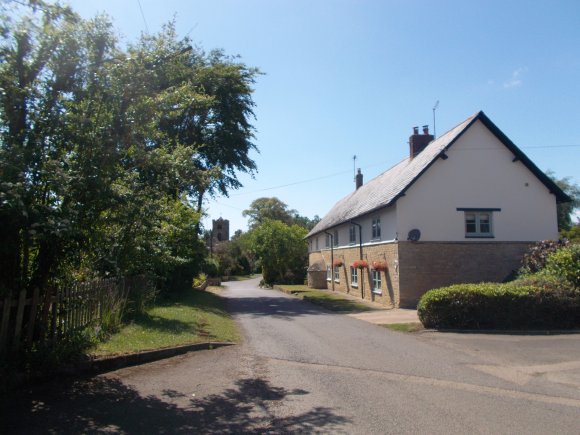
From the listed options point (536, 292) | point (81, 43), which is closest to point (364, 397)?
point (81, 43)

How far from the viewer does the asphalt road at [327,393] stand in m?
5.72

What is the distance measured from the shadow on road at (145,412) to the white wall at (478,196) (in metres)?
14.7

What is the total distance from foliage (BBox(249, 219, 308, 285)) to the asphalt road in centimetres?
3784

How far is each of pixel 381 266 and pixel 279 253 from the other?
91.1ft

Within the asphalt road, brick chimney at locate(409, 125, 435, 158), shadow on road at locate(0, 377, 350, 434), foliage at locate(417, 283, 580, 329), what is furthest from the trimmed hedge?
brick chimney at locate(409, 125, 435, 158)

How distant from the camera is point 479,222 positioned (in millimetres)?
21125

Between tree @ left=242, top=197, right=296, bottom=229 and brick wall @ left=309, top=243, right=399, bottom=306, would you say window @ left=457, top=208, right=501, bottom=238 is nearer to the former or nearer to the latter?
brick wall @ left=309, top=243, right=399, bottom=306

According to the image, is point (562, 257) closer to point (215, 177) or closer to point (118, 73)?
point (215, 177)

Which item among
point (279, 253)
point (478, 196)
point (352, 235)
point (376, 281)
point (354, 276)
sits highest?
point (478, 196)

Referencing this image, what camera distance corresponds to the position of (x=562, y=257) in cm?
1491

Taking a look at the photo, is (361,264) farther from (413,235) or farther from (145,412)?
(145,412)

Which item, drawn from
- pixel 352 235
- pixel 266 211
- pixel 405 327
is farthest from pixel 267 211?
pixel 405 327

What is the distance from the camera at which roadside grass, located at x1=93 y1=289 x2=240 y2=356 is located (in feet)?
30.8

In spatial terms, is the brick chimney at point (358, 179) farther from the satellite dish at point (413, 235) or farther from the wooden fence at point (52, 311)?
the wooden fence at point (52, 311)
